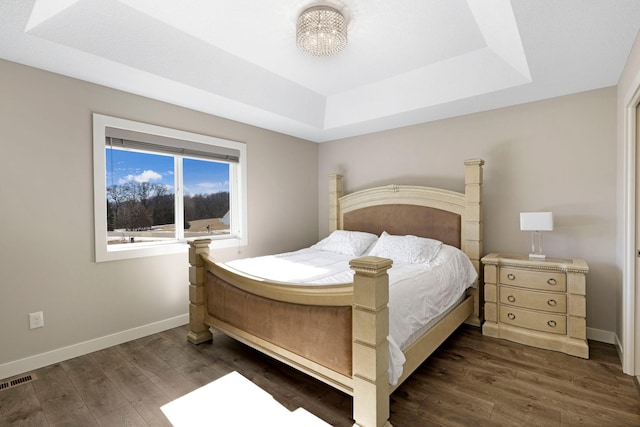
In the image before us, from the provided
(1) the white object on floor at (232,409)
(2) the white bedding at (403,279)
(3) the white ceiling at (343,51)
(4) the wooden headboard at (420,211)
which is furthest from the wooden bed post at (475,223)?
(1) the white object on floor at (232,409)

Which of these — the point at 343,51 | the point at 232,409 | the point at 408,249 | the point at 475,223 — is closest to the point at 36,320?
the point at 232,409

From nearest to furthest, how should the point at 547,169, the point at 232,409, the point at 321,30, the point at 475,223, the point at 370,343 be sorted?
the point at 370,343, the point at 232,409, the point at 321,30, the point at 547,169, the point at 475,223

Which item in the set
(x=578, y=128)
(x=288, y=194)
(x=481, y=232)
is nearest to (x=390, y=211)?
(x=481, y=232)

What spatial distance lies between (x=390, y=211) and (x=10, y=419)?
3601mm

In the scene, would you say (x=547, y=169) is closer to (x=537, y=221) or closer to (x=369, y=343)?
(x=537, y=221)

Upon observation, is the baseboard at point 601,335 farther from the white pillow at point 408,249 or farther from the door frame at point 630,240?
the white pillow at point 408,249

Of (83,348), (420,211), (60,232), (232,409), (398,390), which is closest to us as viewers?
(232,409)

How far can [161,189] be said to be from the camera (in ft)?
10.6

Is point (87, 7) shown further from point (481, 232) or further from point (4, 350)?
point (481, 232)

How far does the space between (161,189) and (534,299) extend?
3743mm

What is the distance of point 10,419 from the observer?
5.88 feet

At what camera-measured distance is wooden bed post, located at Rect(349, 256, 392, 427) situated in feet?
5.03

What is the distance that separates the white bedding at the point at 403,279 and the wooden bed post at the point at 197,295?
32 cm

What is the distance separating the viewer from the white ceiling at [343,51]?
189 cm
